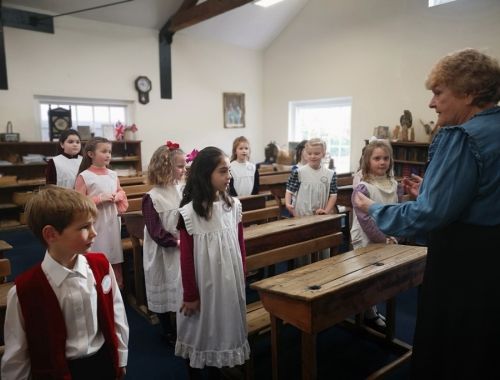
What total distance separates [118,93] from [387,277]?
21.2 feet

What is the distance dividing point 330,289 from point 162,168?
4.46ft

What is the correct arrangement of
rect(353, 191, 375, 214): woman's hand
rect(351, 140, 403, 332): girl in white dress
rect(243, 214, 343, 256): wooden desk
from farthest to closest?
rect(351, 140, 403, 332): girl in white dress, rect(243, 214, 343, 256): wooden desk, rect(353, 191, 375, 214): woman's hand

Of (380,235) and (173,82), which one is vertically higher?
(173,82)

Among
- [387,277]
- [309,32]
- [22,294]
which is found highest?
[309,32]

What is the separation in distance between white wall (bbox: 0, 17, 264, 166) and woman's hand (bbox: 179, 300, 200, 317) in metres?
5.65

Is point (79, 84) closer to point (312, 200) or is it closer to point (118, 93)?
point (118, 93)

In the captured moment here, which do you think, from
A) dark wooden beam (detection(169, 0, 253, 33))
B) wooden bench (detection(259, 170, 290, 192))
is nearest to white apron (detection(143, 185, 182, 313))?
wooden bench (detection(259, 170, 290, 192))

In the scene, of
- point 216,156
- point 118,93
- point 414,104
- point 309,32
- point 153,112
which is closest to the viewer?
point 216,156

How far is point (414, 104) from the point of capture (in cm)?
660

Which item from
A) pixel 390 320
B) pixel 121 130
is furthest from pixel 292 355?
pixel 121 130

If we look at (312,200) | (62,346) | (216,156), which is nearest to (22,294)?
(62,346)

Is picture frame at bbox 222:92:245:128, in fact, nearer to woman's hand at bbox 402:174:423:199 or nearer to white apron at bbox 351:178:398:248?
white apron at bbox 351:178:398:248

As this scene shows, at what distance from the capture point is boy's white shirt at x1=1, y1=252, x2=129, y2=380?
1.13m

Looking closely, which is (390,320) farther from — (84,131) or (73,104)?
(73,104)
